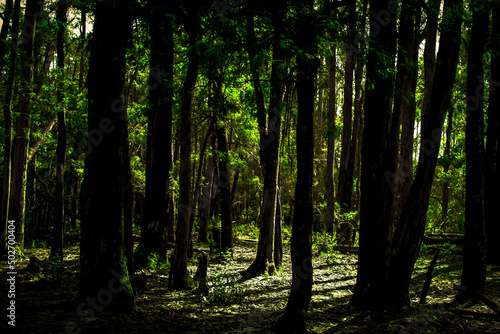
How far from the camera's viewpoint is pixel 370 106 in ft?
23.6

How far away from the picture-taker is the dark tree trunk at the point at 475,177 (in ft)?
24.7

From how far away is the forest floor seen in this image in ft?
18.6

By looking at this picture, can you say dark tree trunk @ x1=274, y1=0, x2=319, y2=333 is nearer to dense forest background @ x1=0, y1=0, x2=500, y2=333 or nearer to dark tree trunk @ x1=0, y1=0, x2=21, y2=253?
dense forest background @ x1=0, y1=0, x2=500, y2=333

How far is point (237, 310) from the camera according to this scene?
7.34 metres

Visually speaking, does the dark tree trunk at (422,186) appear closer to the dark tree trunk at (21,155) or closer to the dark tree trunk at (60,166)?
the dark tree trunk at (60,166)

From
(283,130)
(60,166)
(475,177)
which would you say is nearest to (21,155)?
A: (60,166)

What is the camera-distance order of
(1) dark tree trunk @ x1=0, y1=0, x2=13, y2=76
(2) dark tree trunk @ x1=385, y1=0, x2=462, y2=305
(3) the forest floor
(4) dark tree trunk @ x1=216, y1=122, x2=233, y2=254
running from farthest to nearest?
(4) dark tree trunk @ x1=216, y1=122, x2=233, y2=254 → (1) dark tree trunk @ x1=0, y1=0, x2=13, y2=76 → (2) dark tree trunk @ x1=385, y1=0, x2=462, y2=305 → (3) the forest floor

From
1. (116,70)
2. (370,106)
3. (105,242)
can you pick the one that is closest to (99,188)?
(105,242)

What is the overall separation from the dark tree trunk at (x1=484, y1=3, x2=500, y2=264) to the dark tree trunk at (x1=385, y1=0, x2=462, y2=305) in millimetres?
4116

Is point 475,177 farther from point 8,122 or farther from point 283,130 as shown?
point 8,122

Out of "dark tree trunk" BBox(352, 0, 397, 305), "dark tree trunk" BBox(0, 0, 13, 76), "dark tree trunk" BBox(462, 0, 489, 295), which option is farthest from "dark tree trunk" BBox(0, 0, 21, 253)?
"dark tree trunk" BBox(462, 0, 489, 295)

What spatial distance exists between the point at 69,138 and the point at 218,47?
→ 670 inches

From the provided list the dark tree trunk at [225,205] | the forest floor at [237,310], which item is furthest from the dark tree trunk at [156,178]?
the dark tree trunk at [225,205]

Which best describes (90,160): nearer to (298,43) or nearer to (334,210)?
(298,43)
